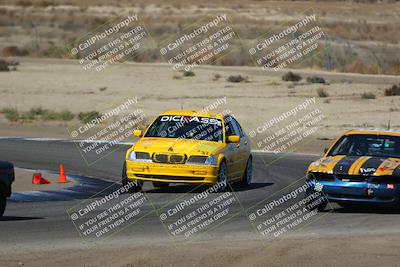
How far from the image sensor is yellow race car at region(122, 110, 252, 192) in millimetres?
20734

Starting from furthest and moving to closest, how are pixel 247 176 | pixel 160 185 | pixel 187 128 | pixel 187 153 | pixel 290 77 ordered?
1. pixel 290 77
2. pixel 247 176
3. pixel 160 185
4. pixel 187 128
5. pixel 187 153

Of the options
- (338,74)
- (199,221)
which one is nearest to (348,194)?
(199,221)

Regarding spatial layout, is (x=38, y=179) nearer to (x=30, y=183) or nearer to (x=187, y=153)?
(x=30, y=183)

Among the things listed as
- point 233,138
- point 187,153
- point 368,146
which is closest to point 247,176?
point 233,138

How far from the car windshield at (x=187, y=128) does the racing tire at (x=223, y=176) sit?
66 centimetres

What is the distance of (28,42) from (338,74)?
27512 mm

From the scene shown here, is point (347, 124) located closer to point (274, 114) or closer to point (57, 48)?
point (274, 114)

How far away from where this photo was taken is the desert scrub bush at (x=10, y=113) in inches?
1576

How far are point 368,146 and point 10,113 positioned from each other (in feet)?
78.2

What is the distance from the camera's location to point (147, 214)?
696 inches

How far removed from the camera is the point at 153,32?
81.4 metres

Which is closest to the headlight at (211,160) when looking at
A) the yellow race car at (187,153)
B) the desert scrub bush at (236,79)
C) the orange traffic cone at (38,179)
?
the yellow race car at (187,153)

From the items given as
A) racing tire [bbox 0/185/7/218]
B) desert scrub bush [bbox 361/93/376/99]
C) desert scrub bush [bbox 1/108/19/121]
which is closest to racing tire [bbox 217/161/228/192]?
racing tire [bbox 0/185/7/218]

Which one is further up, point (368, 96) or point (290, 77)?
point (290, 77)
